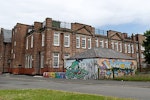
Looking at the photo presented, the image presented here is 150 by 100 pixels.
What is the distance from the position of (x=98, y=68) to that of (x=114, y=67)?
106 inches

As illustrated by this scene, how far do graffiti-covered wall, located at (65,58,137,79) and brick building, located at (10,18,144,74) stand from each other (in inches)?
212

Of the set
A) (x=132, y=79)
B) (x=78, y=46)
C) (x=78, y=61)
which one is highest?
(x=78, y=46)

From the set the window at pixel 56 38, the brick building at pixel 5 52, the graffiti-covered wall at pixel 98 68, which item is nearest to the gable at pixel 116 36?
the window at pixel 56 38

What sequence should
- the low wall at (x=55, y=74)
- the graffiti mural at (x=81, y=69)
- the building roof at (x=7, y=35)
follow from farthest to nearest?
the building roof at (x=7, y=35) → the low wall at (x=55, y=74) → the graffiti mural at (x=81, y=69)

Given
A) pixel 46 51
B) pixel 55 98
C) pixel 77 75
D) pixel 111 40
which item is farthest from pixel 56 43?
pixel 55 98

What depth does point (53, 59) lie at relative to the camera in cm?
3484

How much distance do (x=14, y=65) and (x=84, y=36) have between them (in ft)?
53.8

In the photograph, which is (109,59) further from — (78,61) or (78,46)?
(78,46)

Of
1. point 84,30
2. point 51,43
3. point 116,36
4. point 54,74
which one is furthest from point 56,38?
point 116,36

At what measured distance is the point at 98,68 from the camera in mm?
26797

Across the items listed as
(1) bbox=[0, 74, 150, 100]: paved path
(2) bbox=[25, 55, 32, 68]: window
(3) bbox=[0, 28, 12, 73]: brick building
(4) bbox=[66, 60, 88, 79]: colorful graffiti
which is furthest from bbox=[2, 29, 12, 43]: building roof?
(1) bbox=[0, 74, 150, 100]: paved path

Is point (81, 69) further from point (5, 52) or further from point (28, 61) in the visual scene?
point (5, 52)

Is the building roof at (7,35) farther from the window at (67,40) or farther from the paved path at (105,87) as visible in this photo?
the paved path at (105,87)

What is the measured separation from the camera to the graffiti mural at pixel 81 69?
90.0 ft
